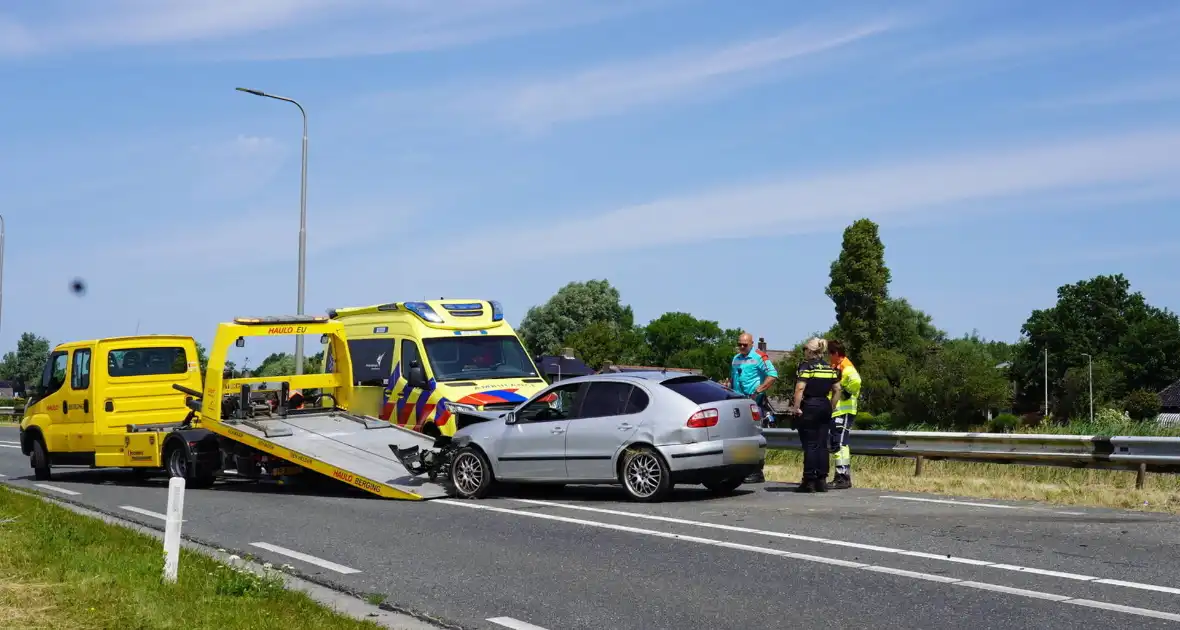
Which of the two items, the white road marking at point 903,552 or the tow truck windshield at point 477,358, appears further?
the tow truck windshield at point 477,358

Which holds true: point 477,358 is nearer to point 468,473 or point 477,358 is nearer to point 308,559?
point 468,473

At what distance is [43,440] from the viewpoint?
18.9m

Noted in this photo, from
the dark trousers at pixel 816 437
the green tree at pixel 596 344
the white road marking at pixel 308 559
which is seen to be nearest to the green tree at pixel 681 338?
the green tree at pixel 596 344

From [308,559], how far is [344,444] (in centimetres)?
558

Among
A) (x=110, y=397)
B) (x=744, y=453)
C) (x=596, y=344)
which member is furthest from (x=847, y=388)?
(x=596, y=344)

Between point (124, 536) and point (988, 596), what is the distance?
7151 mm

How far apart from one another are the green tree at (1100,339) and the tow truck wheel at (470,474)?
94.9 meters

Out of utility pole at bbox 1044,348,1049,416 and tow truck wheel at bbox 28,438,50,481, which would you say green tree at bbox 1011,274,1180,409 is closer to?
utility pole at bbox 1044,348,1049,416

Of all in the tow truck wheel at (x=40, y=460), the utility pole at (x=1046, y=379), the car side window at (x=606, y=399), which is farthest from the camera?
the utility pole at (x=1046, y=379)

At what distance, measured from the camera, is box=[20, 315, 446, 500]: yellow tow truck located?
15.0 m

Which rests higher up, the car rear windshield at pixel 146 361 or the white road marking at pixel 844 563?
the car rear windshield at pixel 146 361

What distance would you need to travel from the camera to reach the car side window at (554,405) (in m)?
13.9

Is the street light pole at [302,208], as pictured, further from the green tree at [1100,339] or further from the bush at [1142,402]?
the green tree at [1100,339]

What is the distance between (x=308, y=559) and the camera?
984cm
